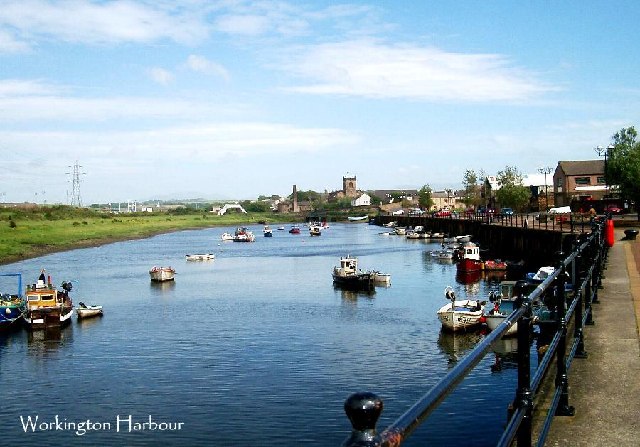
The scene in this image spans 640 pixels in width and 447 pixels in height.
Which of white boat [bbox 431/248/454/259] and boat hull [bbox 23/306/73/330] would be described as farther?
white boat [bbox 431/248/454/259]

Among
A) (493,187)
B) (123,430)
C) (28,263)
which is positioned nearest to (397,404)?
(123,430)

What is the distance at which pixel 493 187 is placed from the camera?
181125 mm

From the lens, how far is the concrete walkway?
6988 millimetres

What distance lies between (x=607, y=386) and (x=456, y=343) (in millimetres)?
29350

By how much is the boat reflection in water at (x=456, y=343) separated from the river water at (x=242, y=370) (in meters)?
0.08

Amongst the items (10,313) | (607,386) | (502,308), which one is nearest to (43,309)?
(10,313)

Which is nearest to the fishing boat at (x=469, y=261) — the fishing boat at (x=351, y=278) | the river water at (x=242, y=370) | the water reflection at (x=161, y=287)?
the river water at (x=242, y=370)

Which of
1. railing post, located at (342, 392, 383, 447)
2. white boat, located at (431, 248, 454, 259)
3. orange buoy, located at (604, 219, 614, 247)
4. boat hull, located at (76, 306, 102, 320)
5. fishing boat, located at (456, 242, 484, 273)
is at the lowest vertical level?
boat hull, located at (76, 306, 102, 320)

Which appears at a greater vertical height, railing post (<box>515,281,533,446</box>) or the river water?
railing post (<box>515,281,533,446</box>)

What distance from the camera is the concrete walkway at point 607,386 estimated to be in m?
6.99

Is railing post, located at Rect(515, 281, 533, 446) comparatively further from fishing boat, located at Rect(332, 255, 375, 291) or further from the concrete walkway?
fishing boat, located at Rect(332, 255, 375, 291)

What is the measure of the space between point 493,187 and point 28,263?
117 meters

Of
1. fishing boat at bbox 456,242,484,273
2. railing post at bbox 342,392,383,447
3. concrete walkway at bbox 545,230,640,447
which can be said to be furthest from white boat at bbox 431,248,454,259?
railing post at bbox 342,392,383,447

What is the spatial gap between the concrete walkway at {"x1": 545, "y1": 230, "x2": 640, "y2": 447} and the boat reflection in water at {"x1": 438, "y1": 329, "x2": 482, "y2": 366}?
63.8 ft
